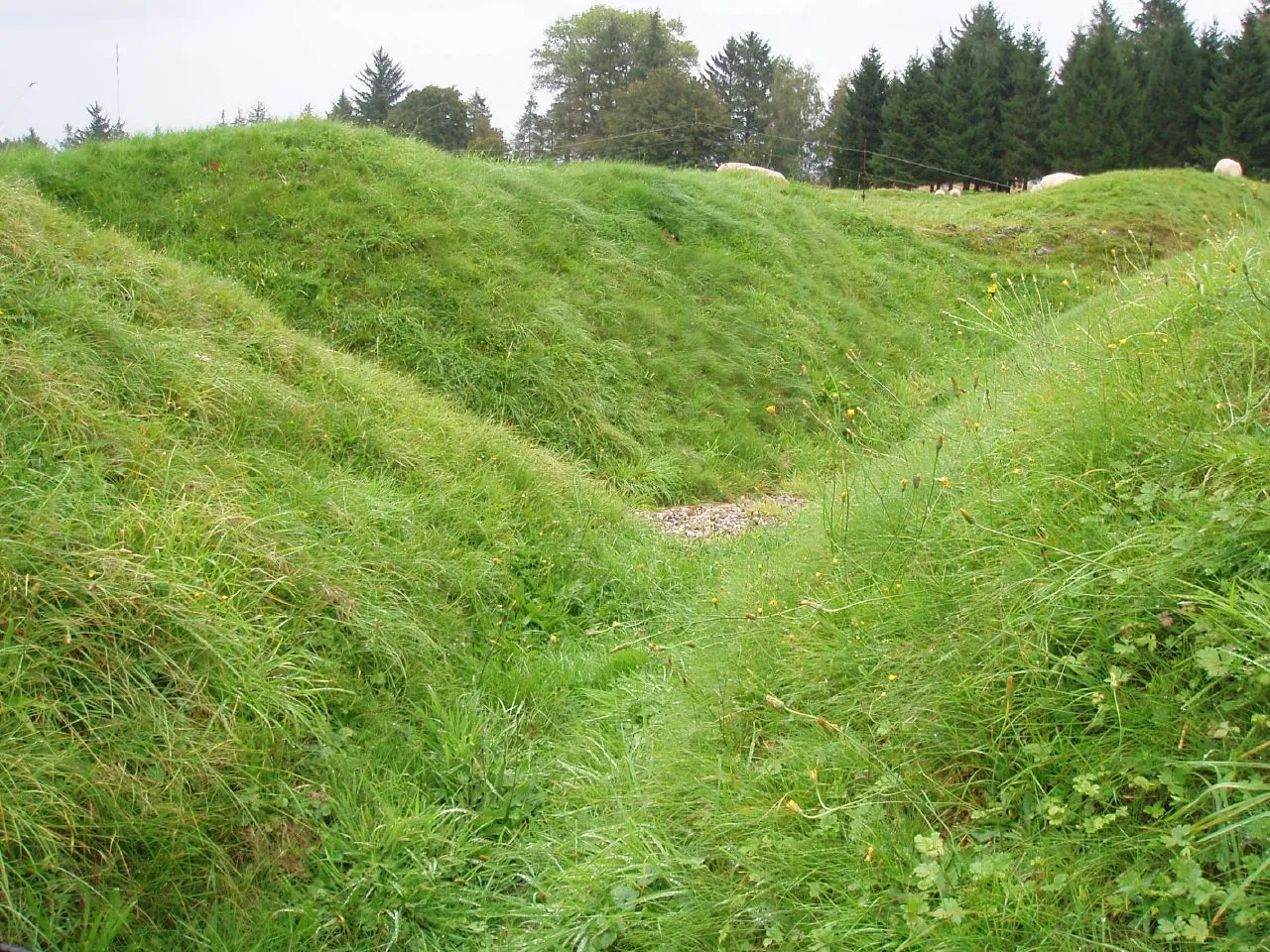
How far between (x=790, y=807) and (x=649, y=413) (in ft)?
22.1

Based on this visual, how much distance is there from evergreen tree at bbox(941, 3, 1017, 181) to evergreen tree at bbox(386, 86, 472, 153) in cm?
1942

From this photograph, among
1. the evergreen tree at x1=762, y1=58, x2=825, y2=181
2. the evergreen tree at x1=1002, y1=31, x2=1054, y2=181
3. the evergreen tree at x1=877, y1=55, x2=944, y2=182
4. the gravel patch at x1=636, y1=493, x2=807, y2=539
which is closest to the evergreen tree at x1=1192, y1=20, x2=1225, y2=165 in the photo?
the evergreen tree at x1=1002, y1=31, x2=1054, y2=181

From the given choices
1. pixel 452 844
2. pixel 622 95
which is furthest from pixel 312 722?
pixel 622 95

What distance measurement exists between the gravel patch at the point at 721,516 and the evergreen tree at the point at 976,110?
3205 centimetres

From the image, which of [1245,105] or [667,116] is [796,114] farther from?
[1245,105]

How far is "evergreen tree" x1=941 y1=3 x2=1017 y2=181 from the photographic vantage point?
34.4 metres

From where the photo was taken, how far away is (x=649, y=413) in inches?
343

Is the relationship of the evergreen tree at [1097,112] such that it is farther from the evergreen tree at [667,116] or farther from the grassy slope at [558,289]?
the grassy slope at [558,289]

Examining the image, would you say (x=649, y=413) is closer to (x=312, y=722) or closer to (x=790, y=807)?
(x=312, y=722)

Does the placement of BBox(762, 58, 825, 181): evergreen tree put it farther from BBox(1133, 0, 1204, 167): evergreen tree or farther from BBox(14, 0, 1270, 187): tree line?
BBox(1133, 0, 1204, 167): evergreen tree

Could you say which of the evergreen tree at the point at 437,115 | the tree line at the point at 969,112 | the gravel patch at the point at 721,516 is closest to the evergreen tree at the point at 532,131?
the tree line at the point at 969,112

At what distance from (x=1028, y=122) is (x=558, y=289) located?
32.6 metres

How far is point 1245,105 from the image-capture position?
104 feet

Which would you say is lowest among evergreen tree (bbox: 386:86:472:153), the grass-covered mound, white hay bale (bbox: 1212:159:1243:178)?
the grass-covered mound
